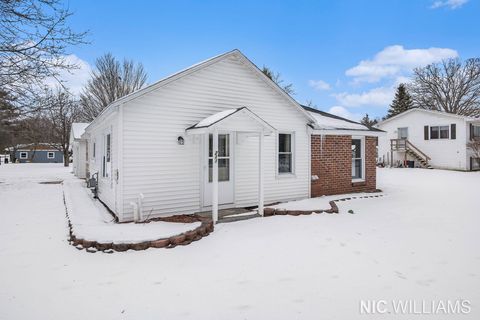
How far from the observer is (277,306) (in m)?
3.53

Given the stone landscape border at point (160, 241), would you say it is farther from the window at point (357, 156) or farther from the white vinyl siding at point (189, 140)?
the window at point (357, 156)

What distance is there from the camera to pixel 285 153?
10.1 m

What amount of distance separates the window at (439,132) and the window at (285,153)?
20543mm

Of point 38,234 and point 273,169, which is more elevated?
point 273,169

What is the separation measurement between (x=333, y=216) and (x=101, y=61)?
30416 mm

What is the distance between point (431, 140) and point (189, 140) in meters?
24.5

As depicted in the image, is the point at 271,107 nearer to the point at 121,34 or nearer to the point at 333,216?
the point at 333,216

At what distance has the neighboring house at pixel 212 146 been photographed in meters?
7.29

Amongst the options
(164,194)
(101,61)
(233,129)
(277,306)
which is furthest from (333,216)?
(101,61)

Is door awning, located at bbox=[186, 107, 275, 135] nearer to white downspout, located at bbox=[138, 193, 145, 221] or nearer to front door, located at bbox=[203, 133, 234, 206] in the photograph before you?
front door, located at bbox=[203, 133, 234, 206]

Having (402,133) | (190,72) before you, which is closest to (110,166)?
(190,72)

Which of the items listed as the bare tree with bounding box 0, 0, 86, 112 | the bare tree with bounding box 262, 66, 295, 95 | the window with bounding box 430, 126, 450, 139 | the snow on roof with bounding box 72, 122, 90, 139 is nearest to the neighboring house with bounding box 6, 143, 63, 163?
the snow on roof with bounding box 72, 122, 90, 139

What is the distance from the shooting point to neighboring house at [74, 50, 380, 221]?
7289mm

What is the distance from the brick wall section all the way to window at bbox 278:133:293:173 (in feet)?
3.13
